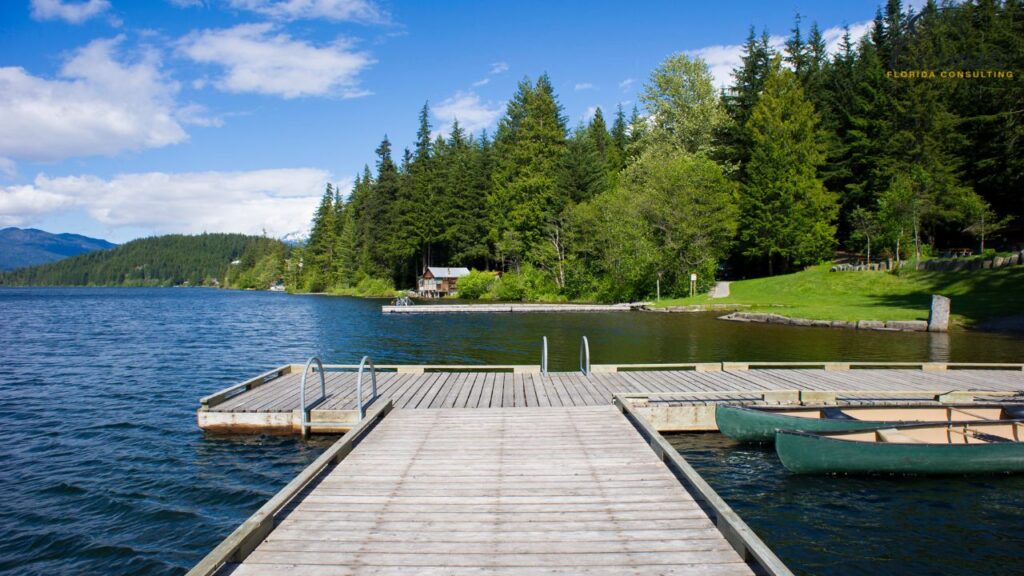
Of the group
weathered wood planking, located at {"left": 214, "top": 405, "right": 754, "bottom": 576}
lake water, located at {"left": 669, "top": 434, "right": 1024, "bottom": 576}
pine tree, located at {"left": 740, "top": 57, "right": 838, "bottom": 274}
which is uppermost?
pine tree, located at {"left": 740, "top": 57, "right": 838, "bottom": 274}

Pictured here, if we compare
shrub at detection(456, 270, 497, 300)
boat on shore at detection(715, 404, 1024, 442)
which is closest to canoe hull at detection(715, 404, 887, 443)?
boat on shore at detection(715, 404, 1024, 442)

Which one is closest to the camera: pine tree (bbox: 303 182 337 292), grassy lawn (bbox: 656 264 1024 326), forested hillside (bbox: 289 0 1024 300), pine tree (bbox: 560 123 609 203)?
grassy lawn (bbox: 656 264 1024 326)

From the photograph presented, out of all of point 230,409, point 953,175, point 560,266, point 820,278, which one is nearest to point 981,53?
point 953,175

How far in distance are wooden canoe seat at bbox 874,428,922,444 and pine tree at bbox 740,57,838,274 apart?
47.8 metres

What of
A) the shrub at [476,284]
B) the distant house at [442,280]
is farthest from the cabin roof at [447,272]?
the shrub at [476,284]

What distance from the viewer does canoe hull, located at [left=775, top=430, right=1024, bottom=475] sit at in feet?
32.3

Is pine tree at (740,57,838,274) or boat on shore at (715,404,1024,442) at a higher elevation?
pine tree at (740,57,838,274)

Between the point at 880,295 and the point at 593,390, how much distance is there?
3673 centimetres

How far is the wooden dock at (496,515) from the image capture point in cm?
539

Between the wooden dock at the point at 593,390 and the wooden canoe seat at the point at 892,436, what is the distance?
249 cm

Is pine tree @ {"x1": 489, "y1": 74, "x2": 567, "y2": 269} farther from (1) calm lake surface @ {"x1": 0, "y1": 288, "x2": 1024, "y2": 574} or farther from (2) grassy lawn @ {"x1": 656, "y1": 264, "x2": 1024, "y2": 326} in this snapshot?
(1) calm lake surface @ {"x1": 0, "y1": 288, "x2": 1024, "y2": 574}

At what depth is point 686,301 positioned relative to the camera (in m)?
48.9

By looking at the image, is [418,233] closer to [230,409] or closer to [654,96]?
[654,96]

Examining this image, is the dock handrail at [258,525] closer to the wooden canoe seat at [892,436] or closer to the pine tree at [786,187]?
the wooden canoe seat at [892,436]
